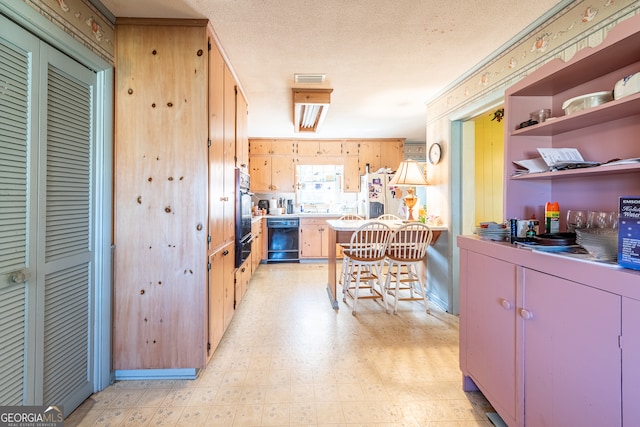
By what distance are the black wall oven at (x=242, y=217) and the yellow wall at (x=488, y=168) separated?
2.57 meters

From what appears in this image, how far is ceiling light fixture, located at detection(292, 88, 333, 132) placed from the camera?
3033 mm

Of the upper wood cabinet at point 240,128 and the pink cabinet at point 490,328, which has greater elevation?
the upper wood cabinet at point 240,128

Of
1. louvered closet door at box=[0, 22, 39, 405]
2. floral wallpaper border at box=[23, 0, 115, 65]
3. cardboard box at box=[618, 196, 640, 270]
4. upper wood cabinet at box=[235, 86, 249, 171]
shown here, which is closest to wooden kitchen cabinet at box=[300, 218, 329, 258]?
upper wood cabinet at box=[235, 86, 249, 171]

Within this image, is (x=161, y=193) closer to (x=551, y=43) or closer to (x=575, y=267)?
(x=575, y=267)

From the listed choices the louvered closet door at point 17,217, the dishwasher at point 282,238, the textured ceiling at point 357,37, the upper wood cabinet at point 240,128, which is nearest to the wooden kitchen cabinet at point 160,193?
the textured ceiling at point 357,37

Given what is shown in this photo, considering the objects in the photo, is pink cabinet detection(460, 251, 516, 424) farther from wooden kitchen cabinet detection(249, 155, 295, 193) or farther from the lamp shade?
wooden kitchen cabinet detection(249, 155, 295, 193)

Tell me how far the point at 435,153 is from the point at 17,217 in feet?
11.1

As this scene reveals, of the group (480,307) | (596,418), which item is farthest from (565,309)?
(480,307)

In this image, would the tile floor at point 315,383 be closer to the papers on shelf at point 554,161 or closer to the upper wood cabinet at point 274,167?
the papers on shelf at point 554,161

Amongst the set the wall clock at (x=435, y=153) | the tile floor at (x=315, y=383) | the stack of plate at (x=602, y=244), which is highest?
the wall clock at (x=435, y=153)

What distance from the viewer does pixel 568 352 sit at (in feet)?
3.34

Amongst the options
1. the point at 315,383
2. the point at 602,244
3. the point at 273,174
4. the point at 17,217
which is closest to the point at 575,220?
the point at 602,244

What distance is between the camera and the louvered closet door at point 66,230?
1375mm

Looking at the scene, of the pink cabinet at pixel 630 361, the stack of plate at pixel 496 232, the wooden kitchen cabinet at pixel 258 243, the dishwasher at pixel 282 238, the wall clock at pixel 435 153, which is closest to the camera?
the pink cabinet at pixel 630 361
